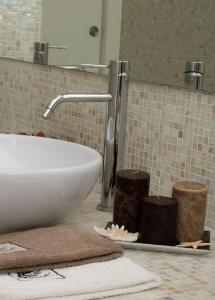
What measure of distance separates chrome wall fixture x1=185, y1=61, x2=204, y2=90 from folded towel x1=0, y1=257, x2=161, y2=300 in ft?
1.62

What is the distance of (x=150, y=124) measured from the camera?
1580 millimetres

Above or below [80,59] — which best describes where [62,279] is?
below

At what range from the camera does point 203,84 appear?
141 centimetres

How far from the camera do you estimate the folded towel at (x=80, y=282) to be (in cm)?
97

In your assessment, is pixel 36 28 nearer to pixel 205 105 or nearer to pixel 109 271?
pixel 205 105

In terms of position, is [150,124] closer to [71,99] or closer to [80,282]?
[71,99]

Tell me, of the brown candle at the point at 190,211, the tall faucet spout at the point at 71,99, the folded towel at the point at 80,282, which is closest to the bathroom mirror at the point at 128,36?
the tall faucet spout at the point at 71,99

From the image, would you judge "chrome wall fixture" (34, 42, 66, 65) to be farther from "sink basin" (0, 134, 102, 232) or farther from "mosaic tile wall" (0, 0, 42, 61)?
"sink basin" (0, 134, 102, 232)

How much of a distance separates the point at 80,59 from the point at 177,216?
0.72 meters

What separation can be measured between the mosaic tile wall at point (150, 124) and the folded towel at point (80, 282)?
408mm

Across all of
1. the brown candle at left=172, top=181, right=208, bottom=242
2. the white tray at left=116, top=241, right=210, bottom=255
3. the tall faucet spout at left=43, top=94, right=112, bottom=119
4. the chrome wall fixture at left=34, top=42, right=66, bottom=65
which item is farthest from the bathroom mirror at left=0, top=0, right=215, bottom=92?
the white tray at left=116, top=241, right=210, bottom=255

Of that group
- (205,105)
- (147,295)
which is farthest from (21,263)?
(205,105)

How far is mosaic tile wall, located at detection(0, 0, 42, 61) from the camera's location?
80.7 inches

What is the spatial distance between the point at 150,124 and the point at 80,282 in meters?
0.65
